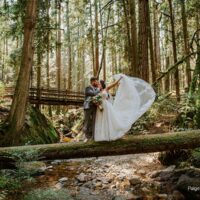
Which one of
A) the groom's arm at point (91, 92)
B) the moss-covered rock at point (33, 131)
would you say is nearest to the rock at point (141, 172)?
the groom's arm at point (91, 92)

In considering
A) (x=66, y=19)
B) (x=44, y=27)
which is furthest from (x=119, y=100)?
(x=66, y=19)

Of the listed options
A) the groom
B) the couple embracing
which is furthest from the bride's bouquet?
the groom

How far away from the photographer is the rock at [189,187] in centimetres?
679

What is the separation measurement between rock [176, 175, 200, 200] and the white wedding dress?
5.70 ft

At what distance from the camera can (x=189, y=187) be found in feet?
22.6

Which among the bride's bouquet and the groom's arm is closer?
the bride's bouquet

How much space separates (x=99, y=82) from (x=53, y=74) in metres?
35.6

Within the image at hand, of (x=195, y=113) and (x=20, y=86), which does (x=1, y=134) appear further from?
(x=195, y=113)

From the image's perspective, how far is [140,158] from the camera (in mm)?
10195

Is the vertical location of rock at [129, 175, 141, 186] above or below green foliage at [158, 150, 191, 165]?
below

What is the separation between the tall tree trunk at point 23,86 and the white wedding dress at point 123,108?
338 cm

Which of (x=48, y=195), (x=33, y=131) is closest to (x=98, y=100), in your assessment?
(x=48, y=195)

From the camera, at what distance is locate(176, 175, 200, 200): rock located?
22.3 feet

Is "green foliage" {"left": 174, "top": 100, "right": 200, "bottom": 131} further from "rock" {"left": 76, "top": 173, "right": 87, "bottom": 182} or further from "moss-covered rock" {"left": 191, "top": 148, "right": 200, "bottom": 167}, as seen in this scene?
"rock" {"left": 76, "top": 173, "right": 87, "bottom": 182}
